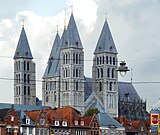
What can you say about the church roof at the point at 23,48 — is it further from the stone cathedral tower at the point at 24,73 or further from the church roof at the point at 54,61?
the church roof at the point at 54,61

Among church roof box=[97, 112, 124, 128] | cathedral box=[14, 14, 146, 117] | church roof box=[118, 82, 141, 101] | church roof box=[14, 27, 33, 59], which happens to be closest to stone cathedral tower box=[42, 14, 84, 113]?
cathedral box=[14, 14, 146, 117]

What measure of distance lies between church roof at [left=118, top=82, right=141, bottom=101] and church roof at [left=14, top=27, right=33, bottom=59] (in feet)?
87.1

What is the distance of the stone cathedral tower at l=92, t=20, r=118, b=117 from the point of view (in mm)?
172625

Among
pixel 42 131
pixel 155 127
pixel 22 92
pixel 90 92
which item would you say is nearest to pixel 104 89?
pixel 90 92

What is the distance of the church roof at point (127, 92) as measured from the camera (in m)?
188

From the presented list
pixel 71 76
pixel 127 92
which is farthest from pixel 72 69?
pixel 127 92

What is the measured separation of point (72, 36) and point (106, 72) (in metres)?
13.4

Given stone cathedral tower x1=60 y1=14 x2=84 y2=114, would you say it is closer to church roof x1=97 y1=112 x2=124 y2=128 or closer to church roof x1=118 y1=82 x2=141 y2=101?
church roof x1=118 y1=82 x2=141 y2=101

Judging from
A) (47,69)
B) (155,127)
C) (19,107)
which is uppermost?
(47,69)

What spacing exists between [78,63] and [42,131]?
70.8 m

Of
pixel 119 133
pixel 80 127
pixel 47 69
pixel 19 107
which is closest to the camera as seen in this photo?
pixel 80 127

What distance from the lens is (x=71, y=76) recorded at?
167 meters

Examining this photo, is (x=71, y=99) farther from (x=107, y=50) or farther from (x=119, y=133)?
(x=119, y=133)

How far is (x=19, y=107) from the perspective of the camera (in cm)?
15012
